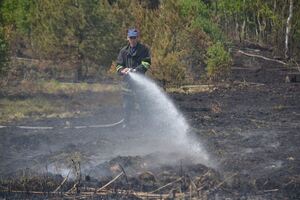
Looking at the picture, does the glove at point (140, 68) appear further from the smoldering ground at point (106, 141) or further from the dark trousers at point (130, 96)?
the dark trousers at point (130, 96)

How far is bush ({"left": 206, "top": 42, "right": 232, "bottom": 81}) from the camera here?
15977 mm

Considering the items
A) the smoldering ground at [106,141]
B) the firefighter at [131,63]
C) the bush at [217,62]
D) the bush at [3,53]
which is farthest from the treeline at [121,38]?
the firefighter at [131,63]

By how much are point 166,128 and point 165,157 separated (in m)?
2.38

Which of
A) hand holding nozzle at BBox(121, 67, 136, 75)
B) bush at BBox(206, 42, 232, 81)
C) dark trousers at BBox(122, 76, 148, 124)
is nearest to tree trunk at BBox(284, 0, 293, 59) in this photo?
bush at BBox(206, 42, 232, 81)

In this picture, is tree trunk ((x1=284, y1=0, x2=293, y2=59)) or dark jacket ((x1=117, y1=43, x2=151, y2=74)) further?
tree trunk ((x1=284, y1=0, x2=293, y2=59))

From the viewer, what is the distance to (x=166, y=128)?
995 cm

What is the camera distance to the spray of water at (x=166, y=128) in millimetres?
7941

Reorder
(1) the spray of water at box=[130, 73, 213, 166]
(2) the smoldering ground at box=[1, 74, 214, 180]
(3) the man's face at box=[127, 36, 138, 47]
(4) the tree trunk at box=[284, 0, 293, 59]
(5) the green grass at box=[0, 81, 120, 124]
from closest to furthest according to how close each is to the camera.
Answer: (2) the smoldering ground at box=[1, 74, 214, 180], (1) the spray of water at box=[130, 73, 213, 166], (3) the man's face at box=[127, 36, 138, 47], (5) the green grass at box=[0, 81, 120, 124], (4) the tree trunk at box=[284, 0, 293, 59]

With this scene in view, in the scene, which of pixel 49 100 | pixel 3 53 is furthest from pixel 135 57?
pixel 3 53

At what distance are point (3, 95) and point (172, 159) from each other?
7.90 metres

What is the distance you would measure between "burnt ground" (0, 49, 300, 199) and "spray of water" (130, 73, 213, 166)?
0.42ft

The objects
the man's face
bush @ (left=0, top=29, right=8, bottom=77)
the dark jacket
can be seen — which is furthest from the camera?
bush @ (left=0, top=29, right=8, bottom=77)

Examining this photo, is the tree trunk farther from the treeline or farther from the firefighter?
the firefighter

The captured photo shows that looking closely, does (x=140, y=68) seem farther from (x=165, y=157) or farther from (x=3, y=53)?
(x=3, y=53)
